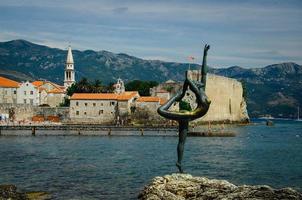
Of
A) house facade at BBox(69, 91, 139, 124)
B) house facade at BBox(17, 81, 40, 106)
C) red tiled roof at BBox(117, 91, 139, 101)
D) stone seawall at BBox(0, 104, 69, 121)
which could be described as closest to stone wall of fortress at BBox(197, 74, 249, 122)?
red tiled roof at BBox(117, 91, 139, 101)

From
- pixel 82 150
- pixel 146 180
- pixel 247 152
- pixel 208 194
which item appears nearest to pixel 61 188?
A: pixel 146 180

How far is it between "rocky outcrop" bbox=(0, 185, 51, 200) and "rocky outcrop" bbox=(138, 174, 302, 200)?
15.8 feet

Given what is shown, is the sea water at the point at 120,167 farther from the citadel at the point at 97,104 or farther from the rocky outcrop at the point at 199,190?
the citadel at the point at 97,104

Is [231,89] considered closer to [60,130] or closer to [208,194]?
[60,130]

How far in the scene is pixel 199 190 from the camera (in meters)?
17.8

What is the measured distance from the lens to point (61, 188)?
2514cm

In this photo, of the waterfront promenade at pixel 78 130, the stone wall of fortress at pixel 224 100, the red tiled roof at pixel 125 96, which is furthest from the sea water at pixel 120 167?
the stone wall of fortress at pixel 224 100

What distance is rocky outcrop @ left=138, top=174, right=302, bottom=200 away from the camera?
49.2 ft

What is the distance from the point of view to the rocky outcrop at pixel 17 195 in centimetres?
2080

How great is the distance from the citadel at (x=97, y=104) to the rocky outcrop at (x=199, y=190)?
2673 inches

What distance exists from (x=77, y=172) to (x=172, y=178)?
523 inches

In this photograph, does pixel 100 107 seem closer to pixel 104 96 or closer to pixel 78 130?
pixel 104 96

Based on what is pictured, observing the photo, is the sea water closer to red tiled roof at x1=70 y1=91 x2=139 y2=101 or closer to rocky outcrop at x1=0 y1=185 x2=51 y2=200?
rocky outcrop at x1=0 y1=185 x2=51 y2=200

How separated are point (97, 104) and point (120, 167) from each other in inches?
2365
